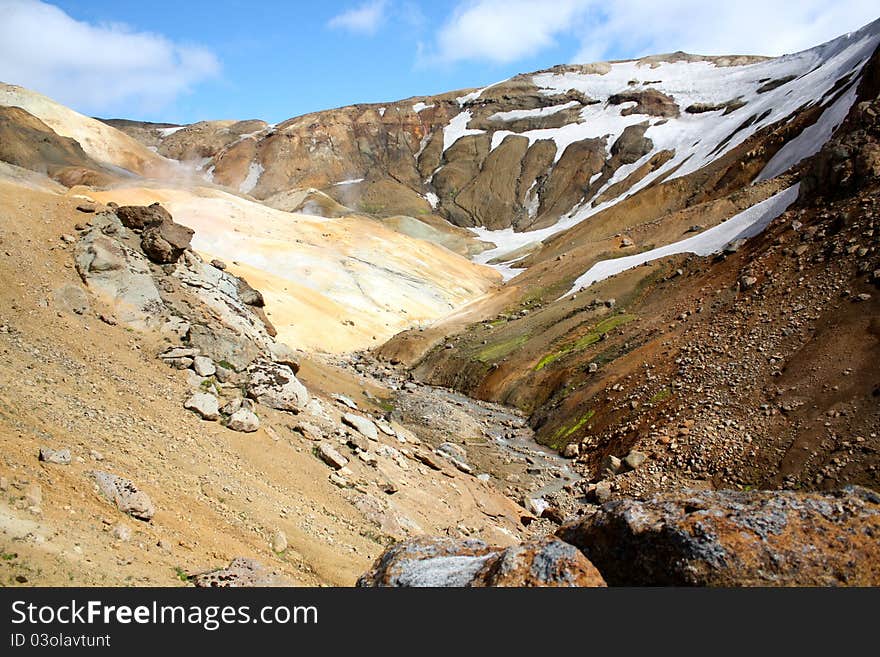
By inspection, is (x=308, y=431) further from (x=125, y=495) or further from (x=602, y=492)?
(x=602, y=492)

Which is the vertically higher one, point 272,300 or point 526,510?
point 272,300

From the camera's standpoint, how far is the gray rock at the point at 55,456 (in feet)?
30.3

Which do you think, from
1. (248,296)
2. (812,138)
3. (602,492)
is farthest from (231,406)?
(812,138)

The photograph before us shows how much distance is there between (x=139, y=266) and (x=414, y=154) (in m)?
140

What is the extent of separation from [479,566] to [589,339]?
87.2 ft

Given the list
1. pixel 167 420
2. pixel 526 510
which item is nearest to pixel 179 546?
pixel 167 420

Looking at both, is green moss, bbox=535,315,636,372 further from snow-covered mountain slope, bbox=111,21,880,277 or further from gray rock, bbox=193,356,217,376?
snow-covered mountain slope, bbox=111,21,880,277

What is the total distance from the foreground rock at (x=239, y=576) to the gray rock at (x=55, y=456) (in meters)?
2.76

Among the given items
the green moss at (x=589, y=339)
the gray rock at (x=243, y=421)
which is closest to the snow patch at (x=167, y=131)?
the green moss at (x=589, y=339)

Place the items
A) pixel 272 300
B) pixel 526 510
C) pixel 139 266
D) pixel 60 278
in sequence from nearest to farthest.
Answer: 1. pixel 60 278
2. pixel 139 266
3. pixel 526 510
4. pixel 272 300

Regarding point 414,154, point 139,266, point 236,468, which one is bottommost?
point 236,468

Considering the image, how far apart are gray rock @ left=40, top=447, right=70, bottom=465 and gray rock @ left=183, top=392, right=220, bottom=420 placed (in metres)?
3.98

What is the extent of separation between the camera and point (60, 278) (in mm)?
15391

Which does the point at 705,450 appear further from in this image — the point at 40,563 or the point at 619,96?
the point at 619,96
